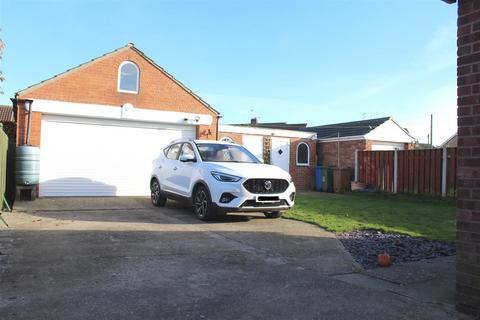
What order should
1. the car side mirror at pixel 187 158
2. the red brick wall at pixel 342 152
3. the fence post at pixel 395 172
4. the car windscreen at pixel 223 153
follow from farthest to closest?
the red brick wall at pixel 342 152
the fence post at pixel 395 172
the car windscreen at pixel 223 153
the car side mirror at pixel 187 158

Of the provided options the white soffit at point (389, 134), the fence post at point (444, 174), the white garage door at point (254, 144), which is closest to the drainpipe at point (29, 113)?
the white garage door at point (254, 144)

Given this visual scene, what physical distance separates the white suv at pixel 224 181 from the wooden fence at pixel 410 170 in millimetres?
8881

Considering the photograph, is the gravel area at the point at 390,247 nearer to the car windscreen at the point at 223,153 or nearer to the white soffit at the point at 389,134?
the car windscreen at the point at 223,153

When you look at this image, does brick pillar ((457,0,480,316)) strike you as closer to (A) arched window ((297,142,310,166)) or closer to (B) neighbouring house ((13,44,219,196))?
(B) neighbouring house ((13,44,219,196))

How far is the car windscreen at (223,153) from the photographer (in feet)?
33.9

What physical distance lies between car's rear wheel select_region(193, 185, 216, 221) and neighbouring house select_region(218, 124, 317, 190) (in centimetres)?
1077

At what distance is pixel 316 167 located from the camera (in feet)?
73.4

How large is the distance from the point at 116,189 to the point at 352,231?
30.7ft

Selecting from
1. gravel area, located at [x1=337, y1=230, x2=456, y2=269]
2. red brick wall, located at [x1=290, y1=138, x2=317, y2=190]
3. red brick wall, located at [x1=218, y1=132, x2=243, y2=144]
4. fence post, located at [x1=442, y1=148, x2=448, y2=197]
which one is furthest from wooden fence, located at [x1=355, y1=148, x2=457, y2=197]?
gravel area, located at [x1=337, y1=230, x2=456, y2=269]

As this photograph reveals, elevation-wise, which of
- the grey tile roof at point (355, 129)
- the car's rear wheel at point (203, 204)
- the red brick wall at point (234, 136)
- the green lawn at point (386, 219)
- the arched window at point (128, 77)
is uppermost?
the arched window at point (128, 77)

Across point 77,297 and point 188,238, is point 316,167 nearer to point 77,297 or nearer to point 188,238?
point 188,238

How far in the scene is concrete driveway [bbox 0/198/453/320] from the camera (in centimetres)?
409

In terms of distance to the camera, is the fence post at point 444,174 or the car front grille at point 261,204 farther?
the fence post at point 444,174

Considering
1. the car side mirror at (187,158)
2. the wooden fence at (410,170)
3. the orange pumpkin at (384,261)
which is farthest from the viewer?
the wooden fence at (410,170)
